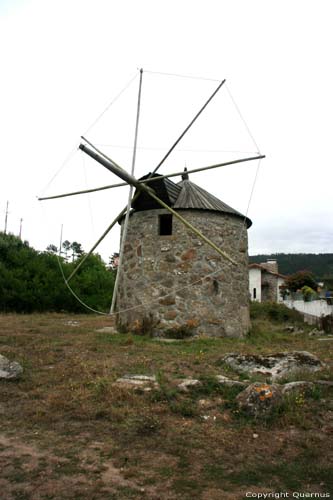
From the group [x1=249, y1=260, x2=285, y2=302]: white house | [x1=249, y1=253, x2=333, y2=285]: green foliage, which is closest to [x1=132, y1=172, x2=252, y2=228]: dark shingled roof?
[x1=249, y1=260, x2=285, y2=302]: white house

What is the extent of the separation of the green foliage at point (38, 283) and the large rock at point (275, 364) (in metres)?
14.7

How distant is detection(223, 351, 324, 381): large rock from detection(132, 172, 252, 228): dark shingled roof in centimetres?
512

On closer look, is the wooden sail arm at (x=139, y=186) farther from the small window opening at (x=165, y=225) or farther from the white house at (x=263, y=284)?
the white house at (x=263, y=284)

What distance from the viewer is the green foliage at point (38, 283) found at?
19.6 meters

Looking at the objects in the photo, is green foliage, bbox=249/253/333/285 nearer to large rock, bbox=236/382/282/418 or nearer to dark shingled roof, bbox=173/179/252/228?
dark shingled roof, bbox=173/179/252/228

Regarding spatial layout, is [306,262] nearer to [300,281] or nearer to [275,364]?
[300,281]

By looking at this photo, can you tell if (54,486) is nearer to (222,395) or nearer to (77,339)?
(222,395)

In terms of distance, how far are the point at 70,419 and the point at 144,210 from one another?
7.51 meters

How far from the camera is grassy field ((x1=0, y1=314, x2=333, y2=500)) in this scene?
132 inches

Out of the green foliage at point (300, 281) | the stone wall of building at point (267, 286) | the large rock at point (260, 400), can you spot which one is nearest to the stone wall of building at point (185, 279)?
the large rock at point (260, 400)

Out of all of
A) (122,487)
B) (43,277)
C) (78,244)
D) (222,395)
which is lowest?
(122,487)

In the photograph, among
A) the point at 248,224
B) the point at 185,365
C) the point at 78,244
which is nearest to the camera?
the point at 185,365

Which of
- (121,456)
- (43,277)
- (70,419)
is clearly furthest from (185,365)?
(43,277)

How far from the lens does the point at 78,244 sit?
232 feet
